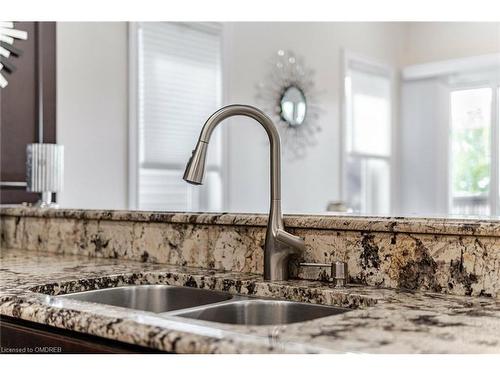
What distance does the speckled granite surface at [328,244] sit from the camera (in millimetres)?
1266

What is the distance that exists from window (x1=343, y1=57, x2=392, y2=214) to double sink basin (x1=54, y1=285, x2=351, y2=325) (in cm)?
380

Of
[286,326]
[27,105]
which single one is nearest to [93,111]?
[27,105]

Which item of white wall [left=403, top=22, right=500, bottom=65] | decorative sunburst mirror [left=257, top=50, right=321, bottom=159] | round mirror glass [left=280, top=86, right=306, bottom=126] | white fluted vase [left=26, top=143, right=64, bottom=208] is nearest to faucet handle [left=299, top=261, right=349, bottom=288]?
white fluted vase [left=26, top=143, right=64, bottom=208]

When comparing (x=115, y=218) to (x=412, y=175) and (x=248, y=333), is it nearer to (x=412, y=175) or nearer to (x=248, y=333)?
(x=248, y=333)

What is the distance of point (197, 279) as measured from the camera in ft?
5.07

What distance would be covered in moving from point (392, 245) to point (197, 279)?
1.56 ft

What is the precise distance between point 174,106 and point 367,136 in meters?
2.24

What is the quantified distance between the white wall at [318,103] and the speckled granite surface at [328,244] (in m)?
2.30

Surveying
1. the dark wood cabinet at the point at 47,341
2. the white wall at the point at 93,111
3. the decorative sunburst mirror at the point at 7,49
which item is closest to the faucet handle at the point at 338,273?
the dark wood cabinet at the point at 47,341

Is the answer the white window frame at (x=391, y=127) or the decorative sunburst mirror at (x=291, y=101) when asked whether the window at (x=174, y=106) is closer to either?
the decorative sunburst mirror at (x=291, y=101)

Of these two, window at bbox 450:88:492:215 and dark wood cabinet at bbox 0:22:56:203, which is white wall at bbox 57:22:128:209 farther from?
window at bbox 450:88:492:215

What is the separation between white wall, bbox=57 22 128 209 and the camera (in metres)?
3.38
